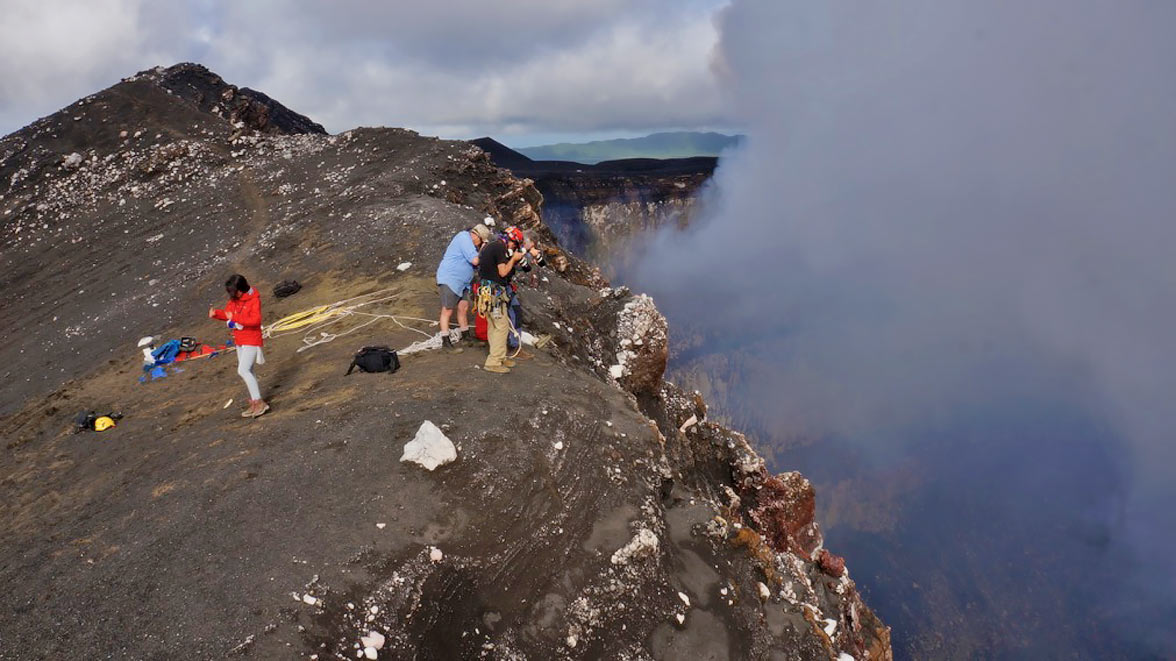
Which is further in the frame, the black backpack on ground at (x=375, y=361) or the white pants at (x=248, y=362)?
the black backpack on ground at (x=375, y=361)

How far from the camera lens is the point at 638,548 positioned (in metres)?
5.77

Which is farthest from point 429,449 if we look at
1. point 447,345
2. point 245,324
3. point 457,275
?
point 457,275

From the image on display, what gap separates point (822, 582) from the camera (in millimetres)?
10938

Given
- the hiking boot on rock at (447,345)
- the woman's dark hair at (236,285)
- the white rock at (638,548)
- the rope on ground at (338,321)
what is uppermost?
the woman's dark hair at (236,285)

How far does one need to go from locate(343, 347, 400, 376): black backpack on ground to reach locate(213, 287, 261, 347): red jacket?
135 centimetres

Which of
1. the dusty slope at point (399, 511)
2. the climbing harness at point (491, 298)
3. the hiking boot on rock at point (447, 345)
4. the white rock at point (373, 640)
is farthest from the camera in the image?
the hiking boot on rock at point (447, 345)

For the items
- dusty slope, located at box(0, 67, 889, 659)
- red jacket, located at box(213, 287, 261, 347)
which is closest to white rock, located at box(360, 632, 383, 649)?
dusty slope, located at box(0, 67, 889, 659)

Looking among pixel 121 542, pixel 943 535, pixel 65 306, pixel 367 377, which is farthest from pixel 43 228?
pixel 943 535

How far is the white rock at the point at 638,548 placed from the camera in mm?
5671

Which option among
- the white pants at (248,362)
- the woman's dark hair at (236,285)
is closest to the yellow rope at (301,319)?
the white pants at (248,362)

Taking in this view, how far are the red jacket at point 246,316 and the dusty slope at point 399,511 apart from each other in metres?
1.00

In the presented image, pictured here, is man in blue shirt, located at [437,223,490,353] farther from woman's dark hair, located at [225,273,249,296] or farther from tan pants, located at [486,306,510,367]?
woman's dark hair, located at [225,273,249,296]

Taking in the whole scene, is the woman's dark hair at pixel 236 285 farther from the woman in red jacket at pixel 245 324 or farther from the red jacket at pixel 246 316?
the red jacket at pixel 246 316

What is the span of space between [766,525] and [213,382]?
37.1ft
